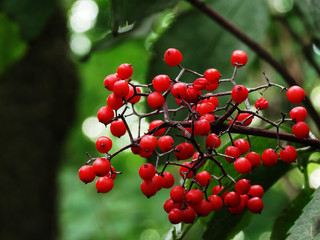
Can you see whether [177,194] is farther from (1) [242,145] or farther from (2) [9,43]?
(2) [9,43]

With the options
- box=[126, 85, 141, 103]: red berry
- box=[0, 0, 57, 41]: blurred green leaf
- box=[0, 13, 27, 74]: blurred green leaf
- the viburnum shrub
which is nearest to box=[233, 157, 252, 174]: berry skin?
the viburnum shrub

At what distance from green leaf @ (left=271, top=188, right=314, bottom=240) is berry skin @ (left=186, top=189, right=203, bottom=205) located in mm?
253

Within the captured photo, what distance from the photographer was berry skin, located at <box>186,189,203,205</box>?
68cm

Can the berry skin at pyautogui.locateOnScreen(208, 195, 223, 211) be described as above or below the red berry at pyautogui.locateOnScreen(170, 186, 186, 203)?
below

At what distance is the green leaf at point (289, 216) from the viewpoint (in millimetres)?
837

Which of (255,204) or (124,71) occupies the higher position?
(124,71)

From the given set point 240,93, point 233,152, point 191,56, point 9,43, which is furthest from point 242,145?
point 9,43

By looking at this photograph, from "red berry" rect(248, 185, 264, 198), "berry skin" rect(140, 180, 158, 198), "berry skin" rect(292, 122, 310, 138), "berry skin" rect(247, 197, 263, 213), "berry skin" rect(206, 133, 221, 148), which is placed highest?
"berry skin" rect(292, 122, 310, 138)

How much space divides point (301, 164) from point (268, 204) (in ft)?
5.74

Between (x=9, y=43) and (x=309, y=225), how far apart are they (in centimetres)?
128

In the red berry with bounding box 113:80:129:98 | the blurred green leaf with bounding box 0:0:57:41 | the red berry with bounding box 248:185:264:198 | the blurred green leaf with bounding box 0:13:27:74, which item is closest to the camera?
the red berry with bounding box 113:80:129:98

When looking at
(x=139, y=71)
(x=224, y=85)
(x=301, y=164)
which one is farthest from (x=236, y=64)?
(x=139, y=71)

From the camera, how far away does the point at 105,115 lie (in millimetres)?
693

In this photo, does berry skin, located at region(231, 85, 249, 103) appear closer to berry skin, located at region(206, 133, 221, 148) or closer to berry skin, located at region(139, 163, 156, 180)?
berry skin, located at region(206, 133, 221, 148)
